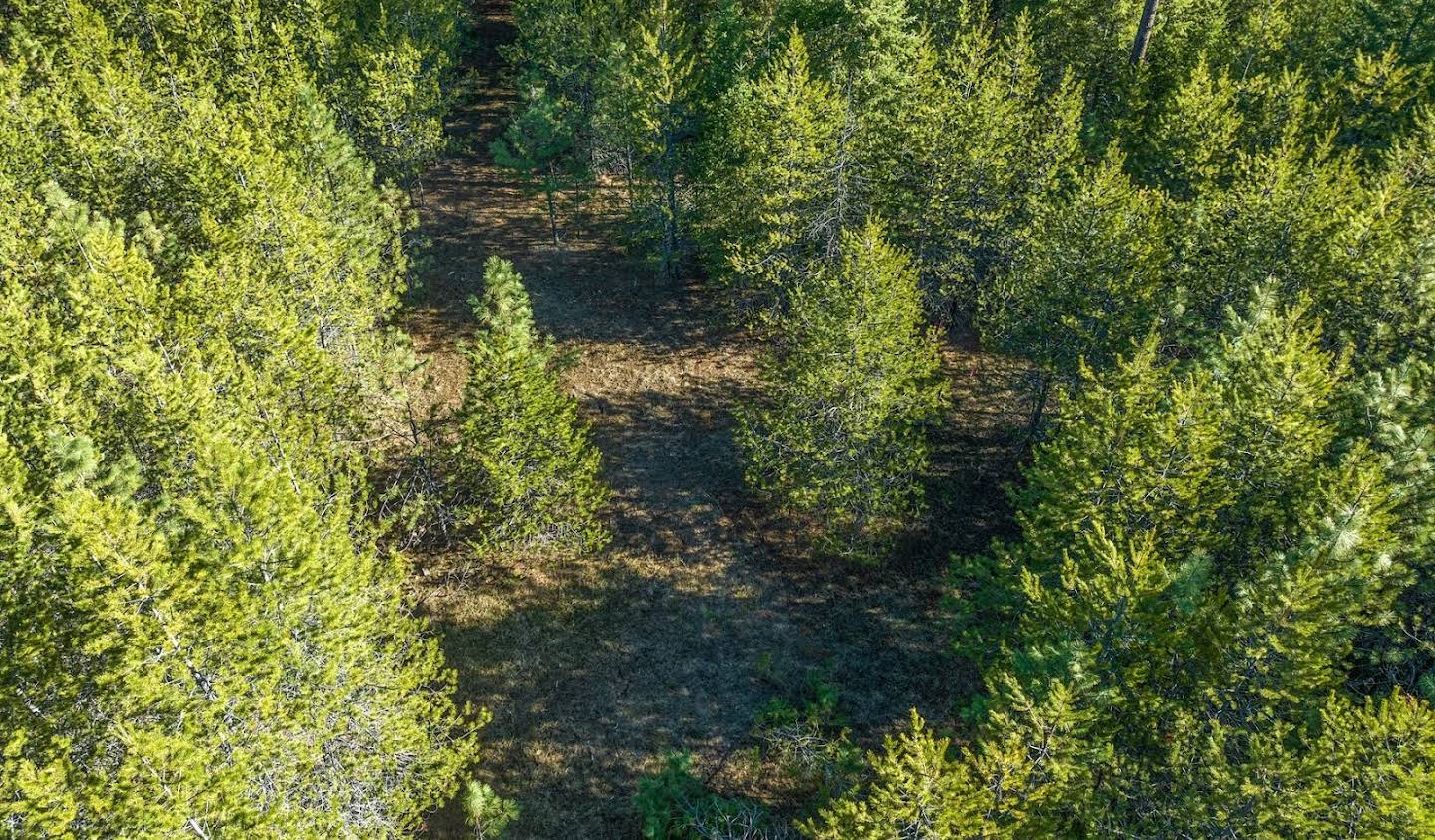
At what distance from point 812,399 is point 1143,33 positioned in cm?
2569

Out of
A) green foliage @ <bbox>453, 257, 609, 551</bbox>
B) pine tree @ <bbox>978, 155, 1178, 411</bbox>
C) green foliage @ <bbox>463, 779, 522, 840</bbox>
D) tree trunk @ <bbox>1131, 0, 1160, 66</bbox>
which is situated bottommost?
green foliage @ <bbox>463, 779, 522, 840</bbox>

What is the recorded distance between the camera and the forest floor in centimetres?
2339

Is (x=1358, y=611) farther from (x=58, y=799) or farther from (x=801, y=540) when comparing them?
(x=58, y=799)

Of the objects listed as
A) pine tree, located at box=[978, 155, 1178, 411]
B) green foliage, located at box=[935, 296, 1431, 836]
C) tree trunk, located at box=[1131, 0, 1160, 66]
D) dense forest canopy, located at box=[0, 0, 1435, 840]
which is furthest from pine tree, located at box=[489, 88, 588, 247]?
green foliage, located at box=[935, 296, 1431, 836]

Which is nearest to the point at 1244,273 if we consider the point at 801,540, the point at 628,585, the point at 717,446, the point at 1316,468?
the point at 1316,468

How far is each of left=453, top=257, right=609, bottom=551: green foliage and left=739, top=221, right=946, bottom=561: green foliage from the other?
641 centimetres

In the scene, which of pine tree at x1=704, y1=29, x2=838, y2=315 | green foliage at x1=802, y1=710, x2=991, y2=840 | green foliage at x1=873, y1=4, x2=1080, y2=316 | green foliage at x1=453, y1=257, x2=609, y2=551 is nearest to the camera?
green foliage at x1=802, y1=710, x2=991, y2=840

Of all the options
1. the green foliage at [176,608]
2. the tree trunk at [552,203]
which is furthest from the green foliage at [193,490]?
the tree trunk at [552,203]

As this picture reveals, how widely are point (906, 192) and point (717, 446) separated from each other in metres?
13.5

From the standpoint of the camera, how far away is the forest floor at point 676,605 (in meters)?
23.4

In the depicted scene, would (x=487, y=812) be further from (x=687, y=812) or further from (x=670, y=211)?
(x=670, y=211)

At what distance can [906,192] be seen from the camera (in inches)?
1302

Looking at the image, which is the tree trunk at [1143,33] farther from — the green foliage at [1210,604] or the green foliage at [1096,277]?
the green foliage at [1210,604]

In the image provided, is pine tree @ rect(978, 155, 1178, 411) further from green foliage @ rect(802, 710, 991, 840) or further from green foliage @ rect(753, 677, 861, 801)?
green foliage @ rect(802, 710, 991, 840)
